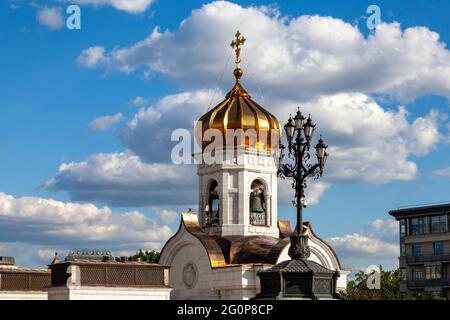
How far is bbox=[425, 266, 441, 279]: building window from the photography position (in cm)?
7706

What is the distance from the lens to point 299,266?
2078cm

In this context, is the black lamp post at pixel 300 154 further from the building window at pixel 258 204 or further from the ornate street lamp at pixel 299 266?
the building window at pixel 258 204

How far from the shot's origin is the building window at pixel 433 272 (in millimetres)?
77062

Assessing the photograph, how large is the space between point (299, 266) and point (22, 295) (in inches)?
812

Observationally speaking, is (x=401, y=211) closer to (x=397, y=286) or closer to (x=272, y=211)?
(x=397, y=286)

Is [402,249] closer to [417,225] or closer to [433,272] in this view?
[417,225]

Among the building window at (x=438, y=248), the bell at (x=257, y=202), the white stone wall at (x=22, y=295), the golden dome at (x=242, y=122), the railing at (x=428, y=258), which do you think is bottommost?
the white stone wall at (x=22, y=295)

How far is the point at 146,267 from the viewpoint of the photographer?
38.2 metres

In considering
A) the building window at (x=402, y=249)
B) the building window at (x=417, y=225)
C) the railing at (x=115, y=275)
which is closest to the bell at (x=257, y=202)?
the railing at (x=115, y=275)

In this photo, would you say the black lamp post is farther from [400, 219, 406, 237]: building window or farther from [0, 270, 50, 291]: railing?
[400, 219, 406, 237]: building window

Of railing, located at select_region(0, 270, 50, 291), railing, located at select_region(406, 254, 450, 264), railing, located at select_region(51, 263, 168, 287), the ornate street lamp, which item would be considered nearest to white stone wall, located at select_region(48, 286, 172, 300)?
railing, located at select_region(51, 263, 168, 287)

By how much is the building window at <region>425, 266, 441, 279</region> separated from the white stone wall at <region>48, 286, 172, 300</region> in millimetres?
44035

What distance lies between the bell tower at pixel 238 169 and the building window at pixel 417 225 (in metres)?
39.3
